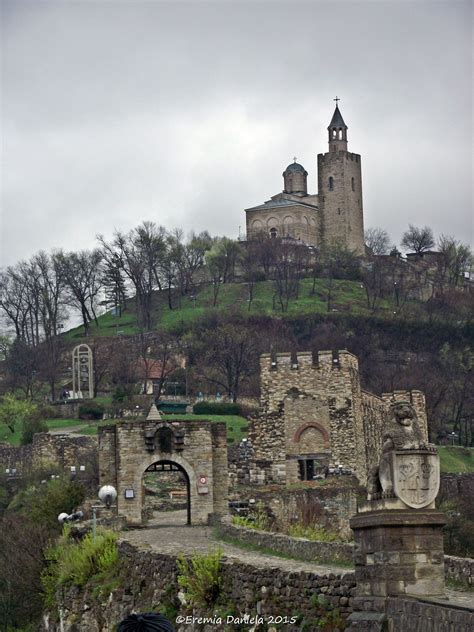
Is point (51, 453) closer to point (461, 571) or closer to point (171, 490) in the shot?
point (171, 490)

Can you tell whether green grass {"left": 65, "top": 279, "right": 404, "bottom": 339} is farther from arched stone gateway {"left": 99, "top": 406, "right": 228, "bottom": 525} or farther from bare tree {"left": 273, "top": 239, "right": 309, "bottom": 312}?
arched stone gateway {"left": 99, "top": 406, "right": 228, "bottom": 525}

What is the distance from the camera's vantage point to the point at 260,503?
51.6 meters

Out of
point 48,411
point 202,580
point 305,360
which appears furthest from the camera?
point 48,411

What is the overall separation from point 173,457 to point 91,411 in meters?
48.6

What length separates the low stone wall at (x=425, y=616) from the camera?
57.3 feet

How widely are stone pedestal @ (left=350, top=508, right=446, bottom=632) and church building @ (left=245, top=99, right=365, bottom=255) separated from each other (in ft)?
404

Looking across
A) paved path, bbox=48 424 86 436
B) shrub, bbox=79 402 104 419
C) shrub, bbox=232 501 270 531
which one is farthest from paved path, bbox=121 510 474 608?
shrub, bbox=79 402 104 419

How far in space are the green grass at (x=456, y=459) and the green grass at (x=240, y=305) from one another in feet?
123

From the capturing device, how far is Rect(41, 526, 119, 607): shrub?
3172 centimetres

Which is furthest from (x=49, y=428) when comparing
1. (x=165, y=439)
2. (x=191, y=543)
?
(x=191, y=543)

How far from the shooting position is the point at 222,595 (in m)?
24.7

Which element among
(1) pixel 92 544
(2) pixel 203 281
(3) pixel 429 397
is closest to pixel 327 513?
(1) pixel 92 544

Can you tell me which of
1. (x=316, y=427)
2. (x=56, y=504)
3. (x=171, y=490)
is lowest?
(x=56, y=504)

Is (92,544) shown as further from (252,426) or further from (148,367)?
(148,367)
